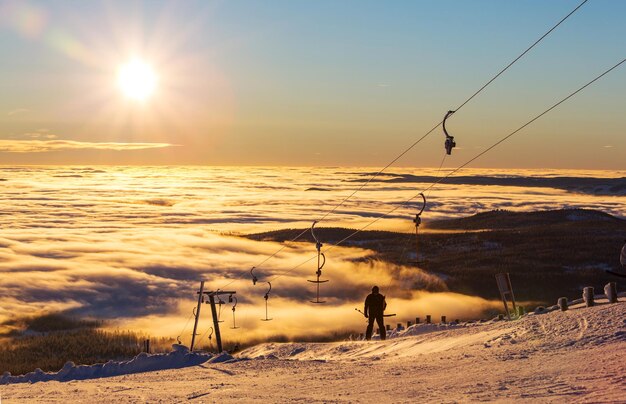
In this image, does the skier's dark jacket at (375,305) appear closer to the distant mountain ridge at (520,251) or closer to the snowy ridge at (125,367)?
the snowy ridge at (125,367)

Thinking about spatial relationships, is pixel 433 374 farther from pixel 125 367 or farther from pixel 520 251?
pixel 520 251

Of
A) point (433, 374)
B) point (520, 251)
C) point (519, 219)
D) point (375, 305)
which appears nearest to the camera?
point (433, 374)

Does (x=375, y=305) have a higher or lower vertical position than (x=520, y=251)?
lower

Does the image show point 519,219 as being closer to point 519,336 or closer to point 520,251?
point 520,251

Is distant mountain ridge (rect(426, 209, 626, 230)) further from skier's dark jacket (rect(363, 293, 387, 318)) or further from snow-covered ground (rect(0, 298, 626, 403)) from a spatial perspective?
snow-covered ground (rect(0, 298, 626, 403))

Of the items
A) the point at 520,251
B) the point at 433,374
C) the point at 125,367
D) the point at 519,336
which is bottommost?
the point at 433,374

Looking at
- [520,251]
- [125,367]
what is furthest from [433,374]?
[520,251]

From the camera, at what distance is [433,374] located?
16016 mm

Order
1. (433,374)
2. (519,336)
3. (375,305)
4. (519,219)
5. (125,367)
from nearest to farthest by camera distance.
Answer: (433,374), (519,336), (125,367), (375,305), (519,219)

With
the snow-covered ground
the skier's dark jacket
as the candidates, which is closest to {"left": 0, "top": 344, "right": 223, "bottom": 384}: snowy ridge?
the snow-covered ground

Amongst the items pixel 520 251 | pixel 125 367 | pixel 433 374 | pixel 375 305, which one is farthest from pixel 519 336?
pixel 520 251

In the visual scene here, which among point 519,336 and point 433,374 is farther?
point 519,336

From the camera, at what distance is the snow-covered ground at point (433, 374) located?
13523 mm

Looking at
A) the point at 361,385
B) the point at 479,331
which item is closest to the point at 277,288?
the point at 479,331
